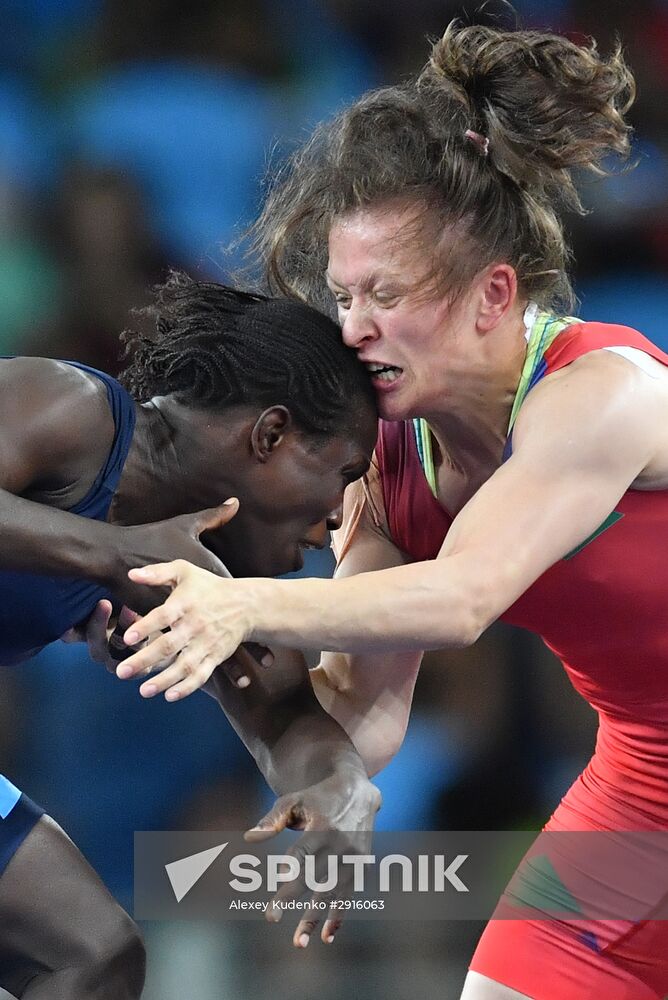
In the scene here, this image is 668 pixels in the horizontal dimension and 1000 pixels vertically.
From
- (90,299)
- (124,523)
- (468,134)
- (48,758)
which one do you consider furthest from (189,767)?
(468,134)

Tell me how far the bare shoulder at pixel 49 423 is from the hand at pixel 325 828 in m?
0.52

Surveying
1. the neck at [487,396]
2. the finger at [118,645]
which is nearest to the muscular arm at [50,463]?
the finger at [118,645]

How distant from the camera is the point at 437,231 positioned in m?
1.83

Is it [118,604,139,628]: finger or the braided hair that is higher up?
the braided hair

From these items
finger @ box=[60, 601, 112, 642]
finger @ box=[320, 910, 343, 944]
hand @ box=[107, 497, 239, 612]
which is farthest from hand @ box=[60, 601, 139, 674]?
finger @ box=[320, 910, 343, 944]

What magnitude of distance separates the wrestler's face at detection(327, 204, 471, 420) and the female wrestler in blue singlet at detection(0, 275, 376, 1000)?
61 millimetres

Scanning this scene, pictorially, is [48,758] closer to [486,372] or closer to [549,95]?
[486,372]

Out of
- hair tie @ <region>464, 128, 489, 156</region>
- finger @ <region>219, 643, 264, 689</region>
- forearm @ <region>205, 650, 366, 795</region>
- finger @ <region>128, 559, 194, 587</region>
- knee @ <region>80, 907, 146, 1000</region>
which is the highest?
hair tie @ <region>464, 128, 489, 156</region>

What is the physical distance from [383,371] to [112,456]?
41cm

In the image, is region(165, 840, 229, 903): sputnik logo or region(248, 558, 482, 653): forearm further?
region(165, 840, 229, 903): sputnik logo

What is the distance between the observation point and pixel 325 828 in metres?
1.72

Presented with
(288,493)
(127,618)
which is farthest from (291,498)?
(127,618)

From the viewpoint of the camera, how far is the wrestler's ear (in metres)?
1.93

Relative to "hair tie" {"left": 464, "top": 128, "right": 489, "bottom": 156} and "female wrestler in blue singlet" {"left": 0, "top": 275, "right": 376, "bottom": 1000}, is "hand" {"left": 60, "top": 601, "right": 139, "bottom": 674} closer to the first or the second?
"female wrestler in blue singlet" {"left": 0, "top": 275, "right": 376, "bottom": 1000}
